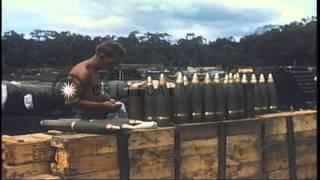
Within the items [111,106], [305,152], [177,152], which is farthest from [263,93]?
[111,106]

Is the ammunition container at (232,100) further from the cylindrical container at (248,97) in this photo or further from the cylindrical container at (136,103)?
the cylindrical container at (136,103)

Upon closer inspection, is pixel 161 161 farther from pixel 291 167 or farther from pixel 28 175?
pixel 291 167

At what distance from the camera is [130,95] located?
369 centimetres

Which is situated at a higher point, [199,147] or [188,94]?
[188,94]

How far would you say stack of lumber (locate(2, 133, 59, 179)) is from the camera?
3119 millimetres

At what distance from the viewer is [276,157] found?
162 inches

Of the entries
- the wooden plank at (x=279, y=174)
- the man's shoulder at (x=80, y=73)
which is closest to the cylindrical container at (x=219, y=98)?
the wooden plank at (x=279, y=174)

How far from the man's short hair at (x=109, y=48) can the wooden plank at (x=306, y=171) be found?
1.74 m

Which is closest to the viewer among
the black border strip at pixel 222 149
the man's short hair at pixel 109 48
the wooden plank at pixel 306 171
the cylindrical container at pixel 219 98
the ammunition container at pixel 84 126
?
the ammunition container at pixel 84 126

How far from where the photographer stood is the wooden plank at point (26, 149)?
3.12 m

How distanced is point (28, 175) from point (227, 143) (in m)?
1.37

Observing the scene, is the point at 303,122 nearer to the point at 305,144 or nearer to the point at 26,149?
the point at 305,144

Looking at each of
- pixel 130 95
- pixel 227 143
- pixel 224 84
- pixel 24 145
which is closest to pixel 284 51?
pixel 224 84

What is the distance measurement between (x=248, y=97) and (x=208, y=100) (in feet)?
1.24
